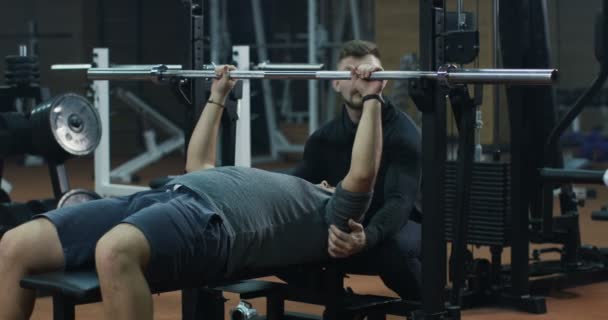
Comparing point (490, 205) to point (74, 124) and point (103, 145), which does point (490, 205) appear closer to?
point (74, 124)

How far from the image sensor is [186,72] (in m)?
3.10

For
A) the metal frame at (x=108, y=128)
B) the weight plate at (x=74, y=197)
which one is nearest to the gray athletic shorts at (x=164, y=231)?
the weight plate at (x=74, y=197)

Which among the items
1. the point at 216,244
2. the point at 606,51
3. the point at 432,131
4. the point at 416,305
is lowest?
the point at 416,305

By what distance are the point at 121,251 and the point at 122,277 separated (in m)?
0.06

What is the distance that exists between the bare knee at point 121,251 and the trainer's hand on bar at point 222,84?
28.0 inches

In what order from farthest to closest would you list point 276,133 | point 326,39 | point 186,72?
A: point 276,133 → point 326,39 → point 186,72

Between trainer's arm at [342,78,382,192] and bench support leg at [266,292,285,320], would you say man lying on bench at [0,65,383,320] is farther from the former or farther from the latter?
bench support leg at [266,292,285,320]

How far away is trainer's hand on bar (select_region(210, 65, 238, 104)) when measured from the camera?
3072 millimetres

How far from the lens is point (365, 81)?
2.66 m

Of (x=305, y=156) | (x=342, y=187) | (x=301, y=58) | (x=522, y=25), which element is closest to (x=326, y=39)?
(x=301, y=58)

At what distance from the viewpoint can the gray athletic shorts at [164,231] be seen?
8.30ft

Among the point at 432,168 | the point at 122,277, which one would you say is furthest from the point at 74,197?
the point at 432,168

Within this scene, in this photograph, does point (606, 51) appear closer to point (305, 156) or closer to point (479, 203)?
point (479, 203)

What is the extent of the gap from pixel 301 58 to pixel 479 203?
535cm
